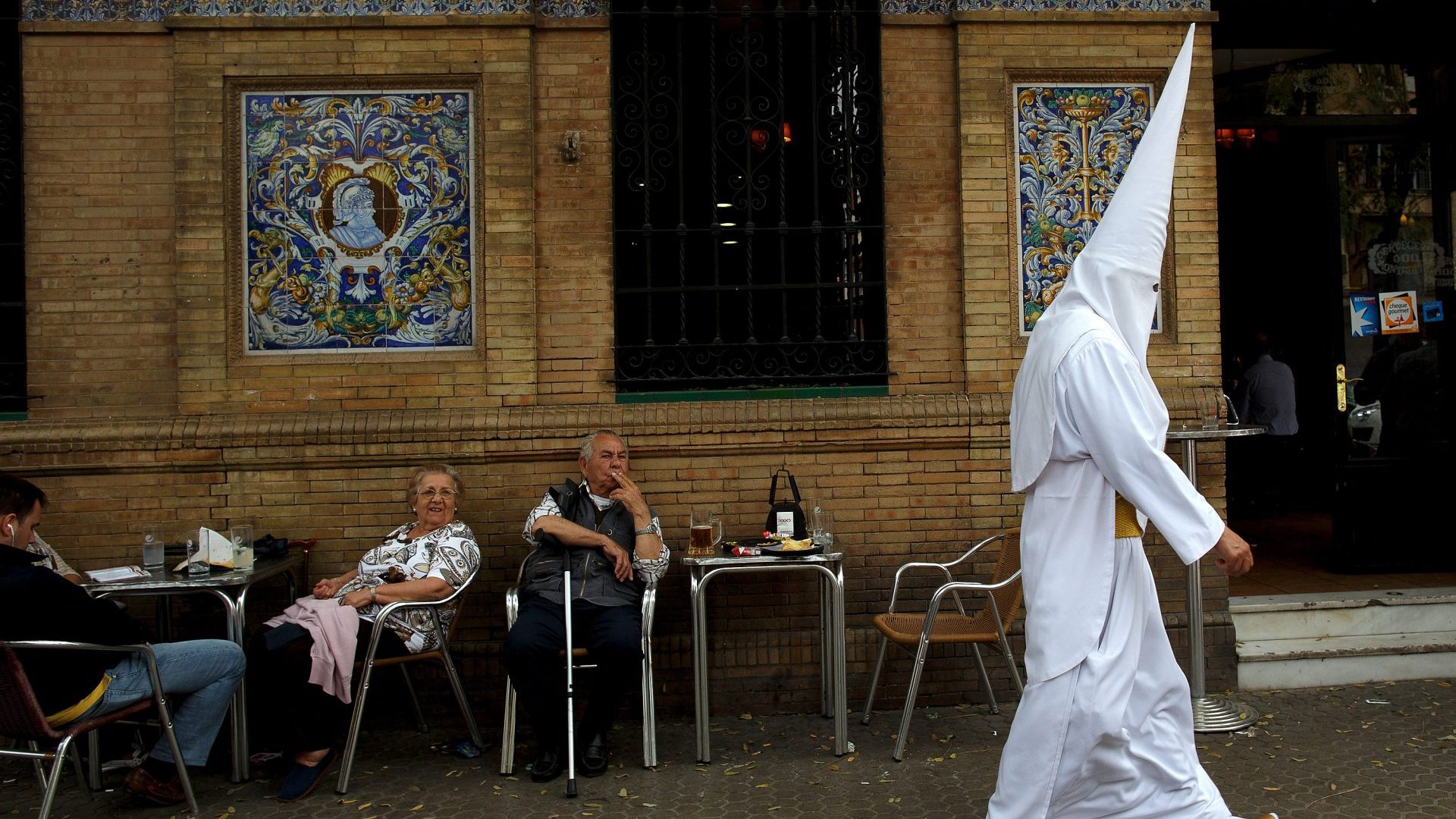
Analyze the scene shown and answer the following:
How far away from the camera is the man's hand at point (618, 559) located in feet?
18.5

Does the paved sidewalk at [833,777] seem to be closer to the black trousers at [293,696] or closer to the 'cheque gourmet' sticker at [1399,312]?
the black trousers at [293,696]

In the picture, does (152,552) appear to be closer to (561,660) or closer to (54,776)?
(54,776)

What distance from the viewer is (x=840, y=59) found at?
22.2 ft

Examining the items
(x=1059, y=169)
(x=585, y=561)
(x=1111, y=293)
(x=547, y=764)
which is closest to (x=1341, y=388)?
(x=1059, y=169)

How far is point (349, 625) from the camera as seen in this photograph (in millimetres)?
5324

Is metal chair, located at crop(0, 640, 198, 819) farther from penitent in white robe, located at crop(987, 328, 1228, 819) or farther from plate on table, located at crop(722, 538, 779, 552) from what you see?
penitent in white robe, located at crop(987, 328, 1228, 819)

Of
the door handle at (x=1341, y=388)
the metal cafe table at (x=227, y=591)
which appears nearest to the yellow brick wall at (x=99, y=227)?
→ the metal cafe table at (x=227, y=591)

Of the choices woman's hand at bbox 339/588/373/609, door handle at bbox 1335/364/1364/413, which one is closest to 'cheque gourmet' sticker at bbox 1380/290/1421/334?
door handle at bbox 1335/364/1364/413

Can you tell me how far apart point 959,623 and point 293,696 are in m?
3.12

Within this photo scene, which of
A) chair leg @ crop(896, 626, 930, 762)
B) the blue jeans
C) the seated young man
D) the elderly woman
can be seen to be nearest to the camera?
the seated young man

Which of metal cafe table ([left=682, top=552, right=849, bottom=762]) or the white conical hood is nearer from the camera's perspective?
the white conical hood

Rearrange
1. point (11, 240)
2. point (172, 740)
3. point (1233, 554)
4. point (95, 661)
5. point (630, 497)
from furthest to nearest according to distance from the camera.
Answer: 1. point (11, 240)
2. point (630, 497)
3. point (172, 740)
4. point (95, 661)
5. point (1233, 554)

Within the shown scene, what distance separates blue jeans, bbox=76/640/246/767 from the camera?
4887 millimetres

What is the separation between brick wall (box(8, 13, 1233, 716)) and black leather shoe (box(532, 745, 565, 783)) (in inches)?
40.8
